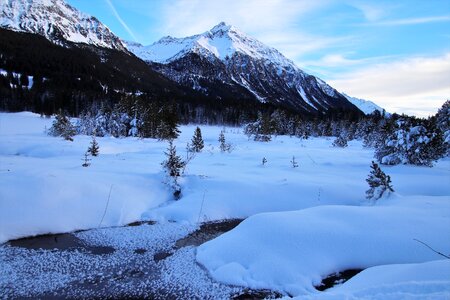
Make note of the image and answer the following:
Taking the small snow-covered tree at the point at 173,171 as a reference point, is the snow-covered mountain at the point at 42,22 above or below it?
above

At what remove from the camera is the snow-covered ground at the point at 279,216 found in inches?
224

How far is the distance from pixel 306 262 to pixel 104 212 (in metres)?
6.23

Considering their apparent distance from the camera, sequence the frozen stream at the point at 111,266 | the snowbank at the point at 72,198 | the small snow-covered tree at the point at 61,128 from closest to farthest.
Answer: the frozen stream at the point at 111,266 → the snowbank at the point at 72,198 → the small snow-covered tree at the point at 61,128

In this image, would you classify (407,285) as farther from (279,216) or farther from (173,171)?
(173,171)

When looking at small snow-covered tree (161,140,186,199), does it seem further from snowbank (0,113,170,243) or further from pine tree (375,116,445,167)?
pine tree (375,116,445,167)

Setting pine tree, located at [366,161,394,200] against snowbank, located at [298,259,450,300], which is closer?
snowbank, located at [298,259,450,300]

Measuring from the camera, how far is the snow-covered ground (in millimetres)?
5695

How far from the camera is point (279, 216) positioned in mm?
7527

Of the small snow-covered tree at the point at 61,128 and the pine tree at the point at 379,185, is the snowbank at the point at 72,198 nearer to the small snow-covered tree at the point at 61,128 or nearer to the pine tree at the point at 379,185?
the pine tree at the point at 379,185

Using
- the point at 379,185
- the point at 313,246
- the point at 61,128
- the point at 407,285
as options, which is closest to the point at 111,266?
the point at 313,246

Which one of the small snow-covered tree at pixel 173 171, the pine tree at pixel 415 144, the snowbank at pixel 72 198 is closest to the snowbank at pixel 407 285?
the snowbank at pixel 72 198

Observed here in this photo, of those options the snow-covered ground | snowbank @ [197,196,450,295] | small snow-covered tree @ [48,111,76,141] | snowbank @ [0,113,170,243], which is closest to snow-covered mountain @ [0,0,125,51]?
small snow-covered tree @ [48,111,76,141]

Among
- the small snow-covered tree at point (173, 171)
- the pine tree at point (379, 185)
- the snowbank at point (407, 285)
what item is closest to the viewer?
the snowbank at point (407, 285)

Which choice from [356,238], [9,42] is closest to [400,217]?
[356,238]
